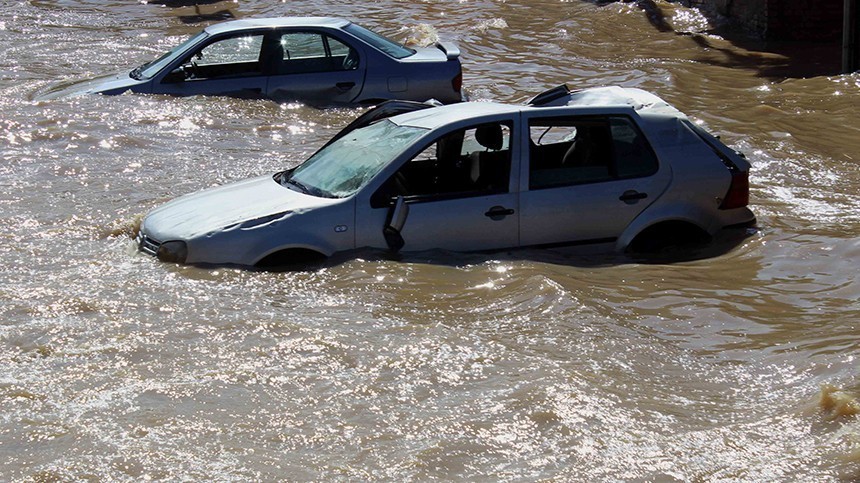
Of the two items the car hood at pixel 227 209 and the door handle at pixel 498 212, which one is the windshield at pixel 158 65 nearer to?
the car hood at pixel 227 209

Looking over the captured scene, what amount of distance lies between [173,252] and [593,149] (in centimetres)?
302

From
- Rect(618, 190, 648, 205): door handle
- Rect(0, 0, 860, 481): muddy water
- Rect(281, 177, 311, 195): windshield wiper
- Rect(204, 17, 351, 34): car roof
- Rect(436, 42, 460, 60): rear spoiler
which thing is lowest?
Rect(0, 0, 860, 481): muddy water

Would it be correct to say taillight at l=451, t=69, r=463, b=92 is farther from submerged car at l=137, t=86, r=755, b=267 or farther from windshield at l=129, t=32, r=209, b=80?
submerged car at l=137, t=86, r=755, b=267

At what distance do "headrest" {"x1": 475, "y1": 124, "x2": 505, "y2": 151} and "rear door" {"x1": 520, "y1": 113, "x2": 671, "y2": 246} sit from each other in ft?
0.61

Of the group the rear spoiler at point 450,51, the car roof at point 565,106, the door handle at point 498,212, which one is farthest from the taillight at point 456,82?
the door handle at point 498,212

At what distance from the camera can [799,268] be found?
7930mm

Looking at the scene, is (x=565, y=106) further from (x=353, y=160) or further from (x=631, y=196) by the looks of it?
(x=353, y=160)

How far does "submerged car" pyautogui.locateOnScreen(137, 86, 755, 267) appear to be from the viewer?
759 centimetres

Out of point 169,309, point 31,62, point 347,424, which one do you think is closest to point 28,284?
point 169,309

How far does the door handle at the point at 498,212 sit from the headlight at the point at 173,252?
6.81ft

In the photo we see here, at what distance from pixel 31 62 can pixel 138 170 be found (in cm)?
723

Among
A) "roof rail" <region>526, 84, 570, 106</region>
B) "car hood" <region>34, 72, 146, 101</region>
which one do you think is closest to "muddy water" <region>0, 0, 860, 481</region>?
"roof rail" <region>526, 84, 570, 106</region>

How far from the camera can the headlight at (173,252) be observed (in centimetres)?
757

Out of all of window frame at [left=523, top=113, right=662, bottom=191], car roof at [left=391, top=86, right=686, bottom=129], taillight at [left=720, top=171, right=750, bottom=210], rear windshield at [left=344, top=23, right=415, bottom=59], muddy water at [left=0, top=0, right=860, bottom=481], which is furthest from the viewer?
rear windshield at [left=344, top=23, right=415, bottom=59]
